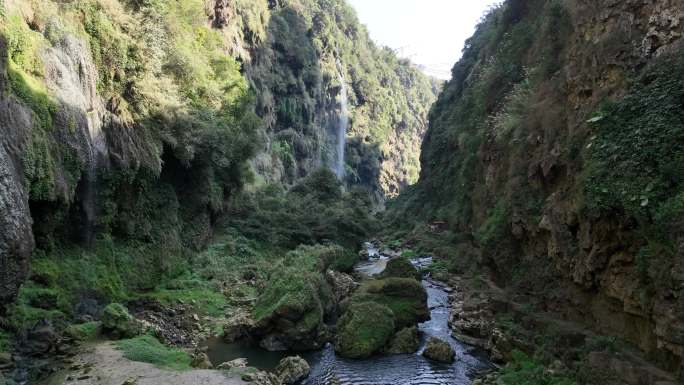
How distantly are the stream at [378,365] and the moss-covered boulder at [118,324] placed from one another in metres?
2.61

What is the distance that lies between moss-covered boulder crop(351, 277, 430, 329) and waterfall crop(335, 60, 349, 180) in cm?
5507

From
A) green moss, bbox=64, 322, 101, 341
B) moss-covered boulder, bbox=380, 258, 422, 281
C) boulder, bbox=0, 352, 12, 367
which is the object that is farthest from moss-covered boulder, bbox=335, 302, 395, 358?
boulder, bbox=0, 352, 12, 367

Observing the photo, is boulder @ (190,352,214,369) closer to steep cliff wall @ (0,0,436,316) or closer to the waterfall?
steep cliff wall @ (0,0,436,316)

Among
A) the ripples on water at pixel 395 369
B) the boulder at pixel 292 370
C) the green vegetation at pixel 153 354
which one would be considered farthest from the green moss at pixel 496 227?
the green vegetation at pixel 153 354

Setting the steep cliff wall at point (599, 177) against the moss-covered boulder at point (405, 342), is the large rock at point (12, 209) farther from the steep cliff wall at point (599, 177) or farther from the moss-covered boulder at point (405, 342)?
the steep cliff wall at point (599, 177)

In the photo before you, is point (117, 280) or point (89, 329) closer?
point (89, 329)

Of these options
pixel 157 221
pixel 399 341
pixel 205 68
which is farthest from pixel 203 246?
pixel 399 341

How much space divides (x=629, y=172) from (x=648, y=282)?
2.60 m

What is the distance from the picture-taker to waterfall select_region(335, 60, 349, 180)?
76094mm

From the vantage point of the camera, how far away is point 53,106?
48.9 feet

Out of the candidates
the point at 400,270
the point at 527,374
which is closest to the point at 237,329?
the point at 400,270

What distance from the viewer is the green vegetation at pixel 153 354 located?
12734 mm

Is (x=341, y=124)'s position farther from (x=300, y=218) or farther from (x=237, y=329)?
(x=237, y=329)

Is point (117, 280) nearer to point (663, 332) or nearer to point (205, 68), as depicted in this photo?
point (205, 68)
